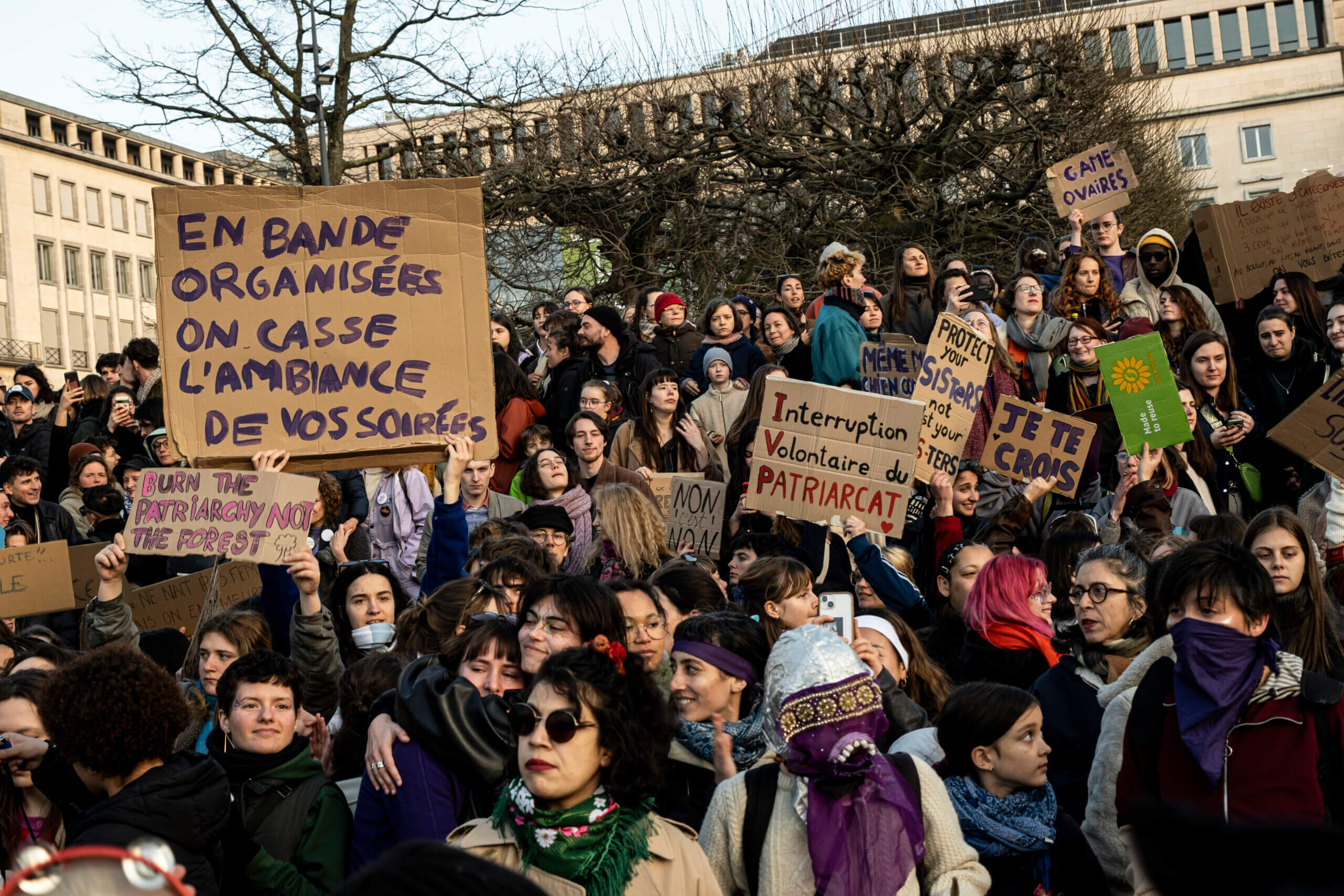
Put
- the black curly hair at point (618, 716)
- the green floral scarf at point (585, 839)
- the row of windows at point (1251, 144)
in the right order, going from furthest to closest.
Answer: the row of windows at point (1251, 144)
the black curly hair at point (618, 716)
the green floral scarf at point (585, 839)

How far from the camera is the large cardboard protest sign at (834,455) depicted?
6250mm

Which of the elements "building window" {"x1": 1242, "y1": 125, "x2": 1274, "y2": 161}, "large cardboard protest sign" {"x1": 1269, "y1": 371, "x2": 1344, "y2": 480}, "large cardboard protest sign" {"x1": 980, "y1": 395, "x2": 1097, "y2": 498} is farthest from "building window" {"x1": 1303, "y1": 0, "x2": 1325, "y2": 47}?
"large cardboard protest sign" {"x1": 1269, "y1": 371, "x2": 1344, "y2": 480}

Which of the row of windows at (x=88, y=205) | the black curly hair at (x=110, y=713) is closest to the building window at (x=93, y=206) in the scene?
the row of windows at (x=88, y=205)

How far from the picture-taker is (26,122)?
64.0 meters

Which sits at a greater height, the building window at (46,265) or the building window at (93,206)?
the building window at (93,206)

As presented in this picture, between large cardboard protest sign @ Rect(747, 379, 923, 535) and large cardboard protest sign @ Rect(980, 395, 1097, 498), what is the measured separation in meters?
1.26

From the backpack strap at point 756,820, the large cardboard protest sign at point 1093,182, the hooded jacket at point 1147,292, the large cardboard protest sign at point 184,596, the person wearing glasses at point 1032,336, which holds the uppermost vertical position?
the large cardboard protest sign at point 1093,182

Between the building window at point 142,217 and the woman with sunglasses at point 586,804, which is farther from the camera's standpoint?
the building window at point 142,217

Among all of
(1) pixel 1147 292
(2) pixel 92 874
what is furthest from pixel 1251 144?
(2) pixel 92 874

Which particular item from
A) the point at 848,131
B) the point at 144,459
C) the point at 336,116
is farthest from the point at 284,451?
the point at 336,116

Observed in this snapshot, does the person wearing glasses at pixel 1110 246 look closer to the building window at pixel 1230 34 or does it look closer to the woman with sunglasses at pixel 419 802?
the woman with sunglasses at pixel 419 802

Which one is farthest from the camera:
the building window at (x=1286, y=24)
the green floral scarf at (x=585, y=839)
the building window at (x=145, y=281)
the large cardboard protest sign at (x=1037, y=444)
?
the building window at (x=145, y=281)

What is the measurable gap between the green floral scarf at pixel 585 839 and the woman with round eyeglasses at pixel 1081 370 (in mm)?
5710

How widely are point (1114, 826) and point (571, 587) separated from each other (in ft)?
5.47
